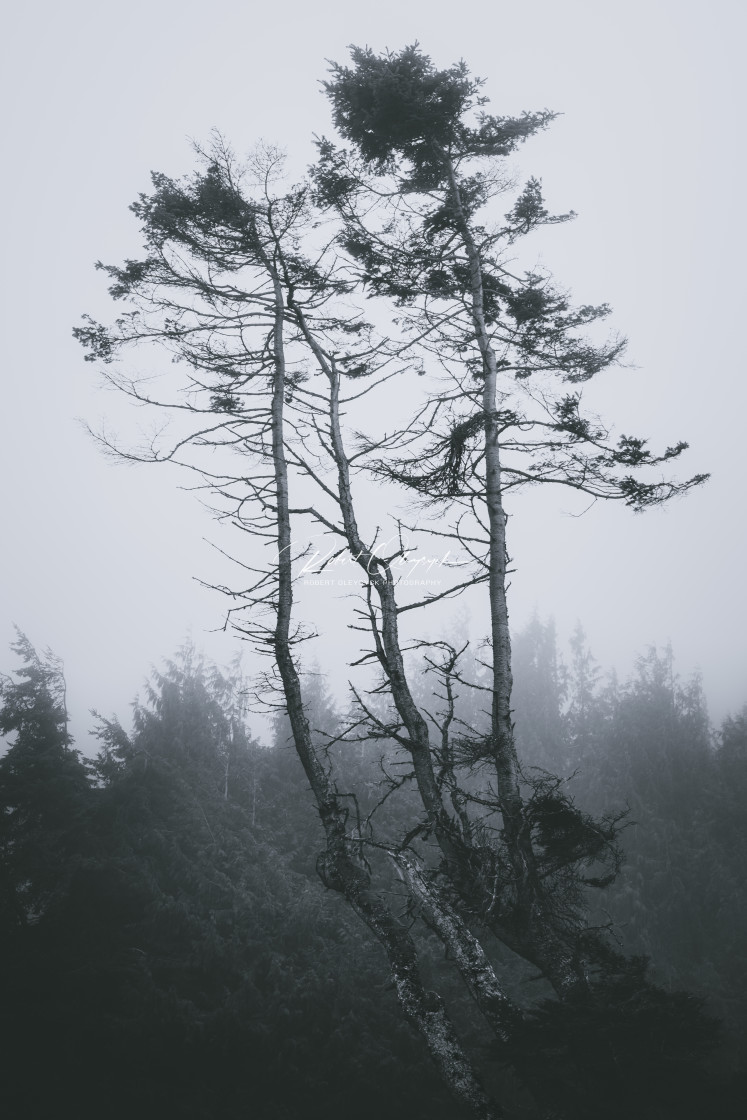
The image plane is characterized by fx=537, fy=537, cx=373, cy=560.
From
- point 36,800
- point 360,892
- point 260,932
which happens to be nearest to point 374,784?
point 360,892

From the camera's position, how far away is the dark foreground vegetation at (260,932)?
11461 mm

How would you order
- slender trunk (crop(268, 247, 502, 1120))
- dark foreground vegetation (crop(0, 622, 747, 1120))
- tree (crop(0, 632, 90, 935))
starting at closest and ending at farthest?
1. slender trunk (crop(268, 247, 502, 1120))
2. dark foreground vegetation (crop(0, 622, 747, 1120))
3. tree (crop(0, 632, 90, 935))

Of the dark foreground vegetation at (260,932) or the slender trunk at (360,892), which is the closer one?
the slender trunk at (360,892)

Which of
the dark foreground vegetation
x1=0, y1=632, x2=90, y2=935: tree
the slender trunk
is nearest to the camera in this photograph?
the slender trunk

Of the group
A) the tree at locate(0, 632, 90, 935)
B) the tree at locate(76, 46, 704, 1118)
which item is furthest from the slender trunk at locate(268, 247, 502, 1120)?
the tree at locate(0, 632, 90, 935)

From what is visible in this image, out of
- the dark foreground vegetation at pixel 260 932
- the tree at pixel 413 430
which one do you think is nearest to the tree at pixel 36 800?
the dark foreground vegetation at pixel 260 932

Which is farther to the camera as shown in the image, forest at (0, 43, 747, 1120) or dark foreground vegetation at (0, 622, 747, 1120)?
dark foreground vegetation at (0, 622, 747, 1120)

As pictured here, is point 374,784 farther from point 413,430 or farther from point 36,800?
point 36,800

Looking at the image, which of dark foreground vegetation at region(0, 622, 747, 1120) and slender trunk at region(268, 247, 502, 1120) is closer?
slender trunk at region(268, 247, 502, 1120)

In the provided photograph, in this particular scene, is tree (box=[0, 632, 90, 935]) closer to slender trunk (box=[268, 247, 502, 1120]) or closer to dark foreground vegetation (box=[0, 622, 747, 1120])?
dark foreground vegetation (box=[0, 622, 747, 1120])

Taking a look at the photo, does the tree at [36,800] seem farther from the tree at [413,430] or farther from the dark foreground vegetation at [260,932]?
the tree at [413,430]

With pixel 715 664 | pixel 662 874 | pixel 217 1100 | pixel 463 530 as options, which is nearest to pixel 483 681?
pixel 662 874

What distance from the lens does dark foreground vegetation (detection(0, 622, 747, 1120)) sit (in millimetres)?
11461

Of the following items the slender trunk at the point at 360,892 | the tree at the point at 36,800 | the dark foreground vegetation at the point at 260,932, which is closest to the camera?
the slender trunk at the point at 360,892
